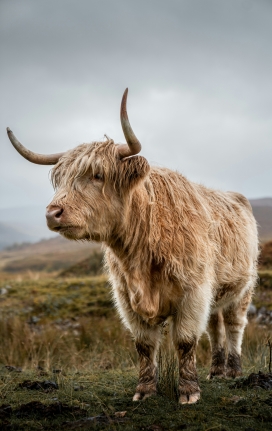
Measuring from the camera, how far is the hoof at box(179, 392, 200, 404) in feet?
13.4

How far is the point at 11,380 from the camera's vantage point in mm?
4926

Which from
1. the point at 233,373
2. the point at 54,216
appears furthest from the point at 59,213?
the point at 233,373

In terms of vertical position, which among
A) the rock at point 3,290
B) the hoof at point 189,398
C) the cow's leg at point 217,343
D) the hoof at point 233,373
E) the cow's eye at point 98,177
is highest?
the cow's eye at point 98,177

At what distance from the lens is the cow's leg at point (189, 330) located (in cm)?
430

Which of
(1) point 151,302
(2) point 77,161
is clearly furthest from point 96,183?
(1) point 151,302

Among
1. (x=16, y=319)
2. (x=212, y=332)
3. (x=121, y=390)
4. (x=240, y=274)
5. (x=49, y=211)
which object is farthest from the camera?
(x=16, y=319)

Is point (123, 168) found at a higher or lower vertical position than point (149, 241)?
higher

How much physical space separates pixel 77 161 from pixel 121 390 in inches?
89.6

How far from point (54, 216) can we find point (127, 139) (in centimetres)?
82

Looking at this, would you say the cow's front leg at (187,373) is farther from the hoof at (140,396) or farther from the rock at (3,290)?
the rock at (3,290)

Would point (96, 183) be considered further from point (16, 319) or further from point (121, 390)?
point (16, 319)

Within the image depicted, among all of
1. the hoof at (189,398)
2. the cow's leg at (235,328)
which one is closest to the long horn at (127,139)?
the hoof at (189,398)

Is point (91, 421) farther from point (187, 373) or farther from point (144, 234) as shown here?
point (144, 234)

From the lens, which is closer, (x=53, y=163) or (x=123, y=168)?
(x=123, y=168)
